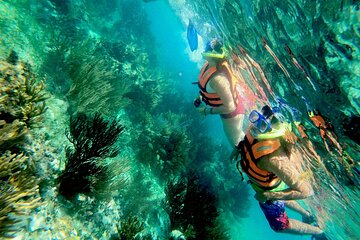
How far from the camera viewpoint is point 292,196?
11.7 ft

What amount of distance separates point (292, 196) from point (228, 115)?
2598 mm

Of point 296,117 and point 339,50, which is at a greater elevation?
point 339,50

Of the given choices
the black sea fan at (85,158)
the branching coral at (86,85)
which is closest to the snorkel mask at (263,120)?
the black sea fan at (85,158)

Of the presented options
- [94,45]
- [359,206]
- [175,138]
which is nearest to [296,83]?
[175,138]

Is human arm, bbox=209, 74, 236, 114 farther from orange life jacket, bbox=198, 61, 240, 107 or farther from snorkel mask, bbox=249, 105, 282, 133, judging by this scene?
snorkel mask, bbox=249, 105, 282, 133

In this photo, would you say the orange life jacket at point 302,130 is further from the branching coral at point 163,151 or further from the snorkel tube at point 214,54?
the branching coral at point 163,151

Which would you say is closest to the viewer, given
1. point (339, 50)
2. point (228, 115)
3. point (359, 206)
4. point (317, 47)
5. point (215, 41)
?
point (339, 50)

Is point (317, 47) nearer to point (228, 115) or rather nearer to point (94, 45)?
point (228, 115)

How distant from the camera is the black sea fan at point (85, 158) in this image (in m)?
3.60

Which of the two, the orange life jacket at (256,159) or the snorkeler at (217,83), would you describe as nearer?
the orange life jacket at (256,159)

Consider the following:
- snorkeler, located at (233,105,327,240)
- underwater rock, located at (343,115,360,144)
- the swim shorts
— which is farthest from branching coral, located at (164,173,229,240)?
underwater rock, located at (343,115,360,144)

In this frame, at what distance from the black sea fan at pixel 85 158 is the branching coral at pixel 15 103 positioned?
75cm

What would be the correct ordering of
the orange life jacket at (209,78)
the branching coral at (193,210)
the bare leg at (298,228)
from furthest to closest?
the bare leg at (298,228) < the branching coral at (193,210) < the orange life jacket at (209,78)

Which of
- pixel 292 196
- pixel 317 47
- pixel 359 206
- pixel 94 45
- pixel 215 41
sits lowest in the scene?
pixel 359 206
